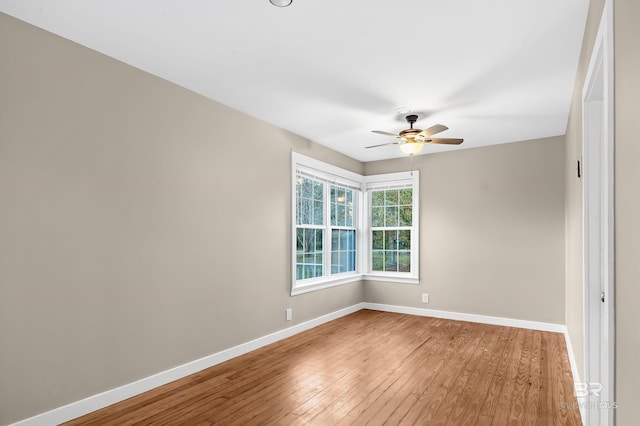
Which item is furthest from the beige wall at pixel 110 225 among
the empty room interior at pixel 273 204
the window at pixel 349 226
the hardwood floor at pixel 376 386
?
the window at pixel 349 226

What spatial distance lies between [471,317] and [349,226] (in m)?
2.25

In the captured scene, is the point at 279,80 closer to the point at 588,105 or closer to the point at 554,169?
the point at 588,105

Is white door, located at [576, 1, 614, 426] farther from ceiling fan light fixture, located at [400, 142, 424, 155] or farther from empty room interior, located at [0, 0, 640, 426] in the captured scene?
ceiling fan light fixture, located at [400, 142, 424, 155]

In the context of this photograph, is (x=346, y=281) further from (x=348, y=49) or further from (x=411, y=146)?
(x=348, y=49)

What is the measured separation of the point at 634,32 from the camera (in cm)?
107

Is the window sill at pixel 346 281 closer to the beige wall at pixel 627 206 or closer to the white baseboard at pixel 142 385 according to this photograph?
the white baseboard at pixel 142 385

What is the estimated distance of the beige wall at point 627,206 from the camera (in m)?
1.07

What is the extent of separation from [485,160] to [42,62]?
5139mm

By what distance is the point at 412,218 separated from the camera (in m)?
6.04

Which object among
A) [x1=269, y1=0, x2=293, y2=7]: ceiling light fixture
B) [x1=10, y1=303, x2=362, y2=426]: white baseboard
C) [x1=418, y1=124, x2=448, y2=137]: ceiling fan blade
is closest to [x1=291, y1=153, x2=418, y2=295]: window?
[x1=10, y1=303, x2=362, y2=426]: white baseboard

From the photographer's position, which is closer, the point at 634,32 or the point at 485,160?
the point at 634,32

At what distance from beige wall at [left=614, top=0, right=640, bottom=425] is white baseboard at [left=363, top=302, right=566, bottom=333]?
418cm

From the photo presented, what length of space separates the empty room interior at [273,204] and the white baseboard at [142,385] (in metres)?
0.02

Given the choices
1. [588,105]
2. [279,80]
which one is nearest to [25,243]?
[279,80]
